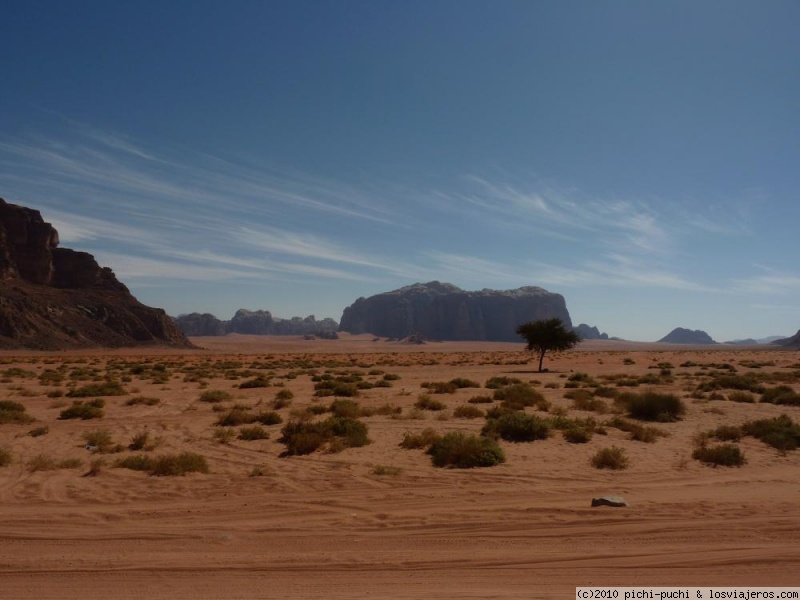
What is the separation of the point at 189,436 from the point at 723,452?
13.8 meters

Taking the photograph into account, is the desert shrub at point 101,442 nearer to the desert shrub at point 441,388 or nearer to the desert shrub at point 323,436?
the desert shrub at point 323,436

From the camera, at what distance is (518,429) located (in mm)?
14602

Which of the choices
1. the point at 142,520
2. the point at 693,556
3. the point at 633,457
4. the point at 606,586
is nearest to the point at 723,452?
the point at 633,457

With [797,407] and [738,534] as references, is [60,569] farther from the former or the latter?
[797,407]

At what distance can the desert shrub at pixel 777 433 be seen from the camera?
45.1 ft

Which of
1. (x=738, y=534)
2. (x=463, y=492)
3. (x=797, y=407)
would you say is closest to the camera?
(x=738, y=534)

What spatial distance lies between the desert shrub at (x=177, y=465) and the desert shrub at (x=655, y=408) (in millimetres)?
14624

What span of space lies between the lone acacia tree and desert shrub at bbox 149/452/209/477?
143 feet

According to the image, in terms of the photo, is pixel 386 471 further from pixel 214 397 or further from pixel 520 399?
pixel 214 397

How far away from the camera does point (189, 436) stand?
15.3 meters

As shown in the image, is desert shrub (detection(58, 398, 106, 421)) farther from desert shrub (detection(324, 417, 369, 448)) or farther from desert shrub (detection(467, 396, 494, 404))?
desert shrub (detection(467, 396, 494, 404))

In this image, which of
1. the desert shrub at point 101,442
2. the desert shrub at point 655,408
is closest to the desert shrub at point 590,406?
the desert shrub at point 655,408

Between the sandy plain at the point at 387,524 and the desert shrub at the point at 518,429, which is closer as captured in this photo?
the sandy plain at the point at 387,524

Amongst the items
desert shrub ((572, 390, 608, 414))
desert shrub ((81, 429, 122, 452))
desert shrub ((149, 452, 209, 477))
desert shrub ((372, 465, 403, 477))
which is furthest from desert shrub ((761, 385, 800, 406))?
desert shrub ((81, 429, 122, 452))
